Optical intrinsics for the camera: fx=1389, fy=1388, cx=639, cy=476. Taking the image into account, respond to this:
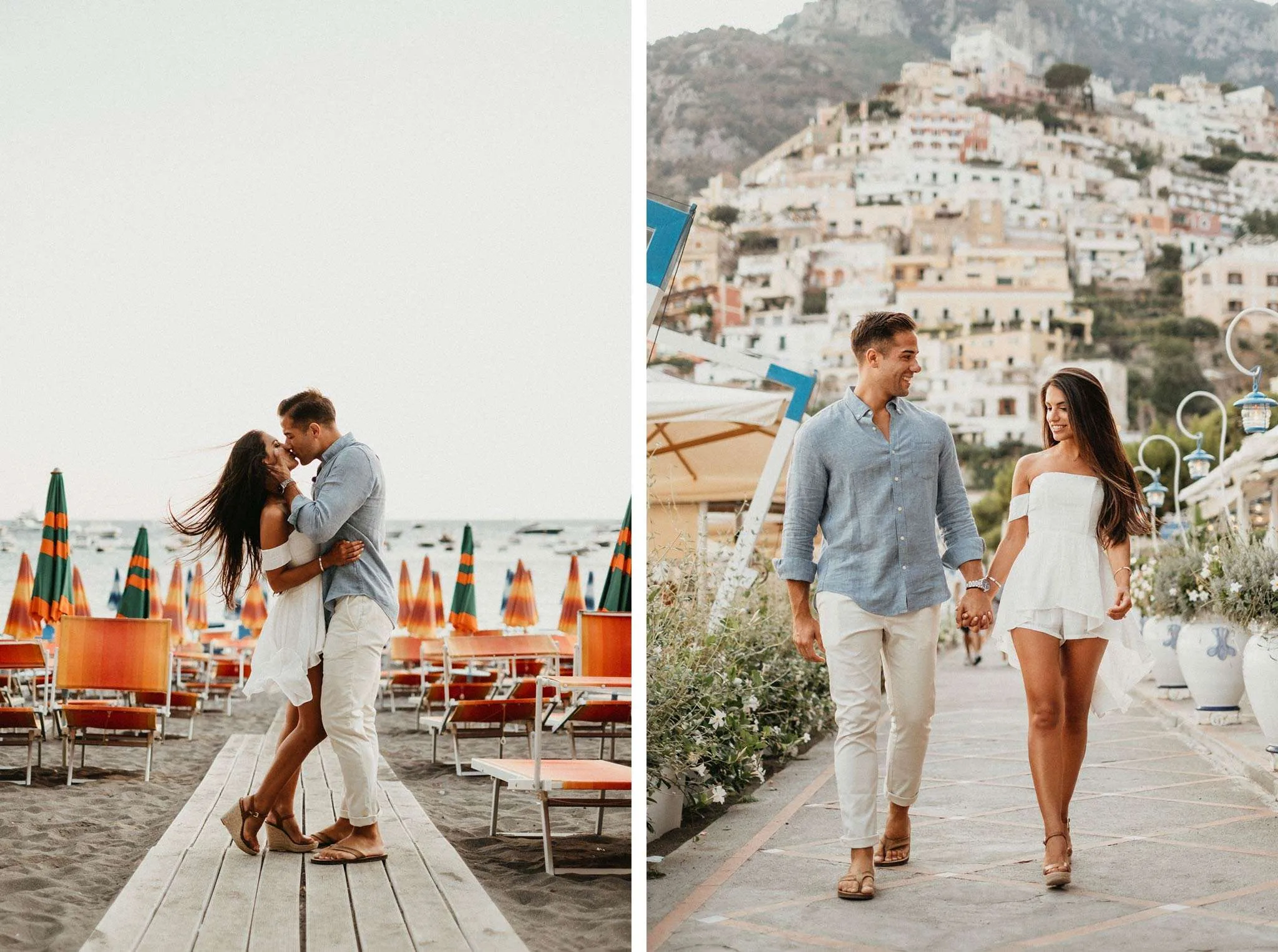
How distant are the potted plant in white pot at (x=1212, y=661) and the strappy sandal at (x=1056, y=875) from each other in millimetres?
3332

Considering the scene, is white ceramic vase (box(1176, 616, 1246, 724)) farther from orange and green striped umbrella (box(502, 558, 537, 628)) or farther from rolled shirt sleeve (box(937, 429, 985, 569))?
orange and green striped umbrella (box(502, 558, 537, 628))

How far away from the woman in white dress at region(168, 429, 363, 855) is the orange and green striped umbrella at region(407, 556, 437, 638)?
24.3 ft

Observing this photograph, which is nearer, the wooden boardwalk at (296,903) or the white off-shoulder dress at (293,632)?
the wooden boardwalk at (296,903)

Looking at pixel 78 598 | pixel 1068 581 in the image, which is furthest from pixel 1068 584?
pixel 78 598

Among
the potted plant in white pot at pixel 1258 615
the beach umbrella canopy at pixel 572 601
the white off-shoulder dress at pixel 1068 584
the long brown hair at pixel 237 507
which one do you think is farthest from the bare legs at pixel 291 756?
the beach umbrella canopy at pixel 572 601

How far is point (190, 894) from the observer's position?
309 centimetres

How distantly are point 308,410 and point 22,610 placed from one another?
17.0 ft

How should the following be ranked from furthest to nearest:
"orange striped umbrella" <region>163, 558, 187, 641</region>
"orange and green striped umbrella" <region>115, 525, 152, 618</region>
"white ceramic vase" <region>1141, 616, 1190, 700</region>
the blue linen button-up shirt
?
"orange striped umbrella" <region>163, 558, 187, 641</region>, "white ceramic vase" <region>1141, 616, 1190, 700</region>, "orange and green striped umbrella" <region>115, 525, 152, 618</region>, the blue linen button-up shirt

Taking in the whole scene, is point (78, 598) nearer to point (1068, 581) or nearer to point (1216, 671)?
point (1216, 671)

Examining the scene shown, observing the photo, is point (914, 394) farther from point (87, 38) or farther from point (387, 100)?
point (87, 38)

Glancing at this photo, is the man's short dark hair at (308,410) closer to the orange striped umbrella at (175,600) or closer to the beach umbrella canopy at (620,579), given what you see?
the beach umbrella canopy at (620,579)

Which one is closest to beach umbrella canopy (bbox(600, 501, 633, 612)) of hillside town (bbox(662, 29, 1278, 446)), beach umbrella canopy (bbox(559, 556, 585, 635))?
beach umbrella canopy (bbox(559, 556, 585, 635))

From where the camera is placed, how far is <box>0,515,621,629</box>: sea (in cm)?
3878

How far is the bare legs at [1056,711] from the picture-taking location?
9.77ft
